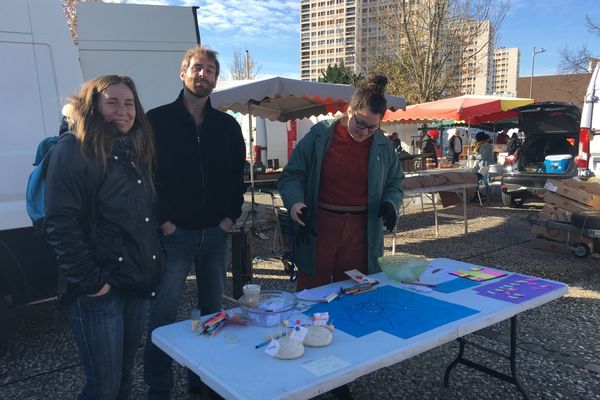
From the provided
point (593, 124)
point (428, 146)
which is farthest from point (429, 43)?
point (593, 124)

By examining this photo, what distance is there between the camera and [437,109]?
934cm

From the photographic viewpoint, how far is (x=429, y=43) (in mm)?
A: 18141

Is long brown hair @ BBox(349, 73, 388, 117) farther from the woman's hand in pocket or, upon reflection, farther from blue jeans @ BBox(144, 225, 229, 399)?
the woman's hand in pocket

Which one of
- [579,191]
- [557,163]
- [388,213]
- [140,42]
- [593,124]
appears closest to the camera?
[388,213]

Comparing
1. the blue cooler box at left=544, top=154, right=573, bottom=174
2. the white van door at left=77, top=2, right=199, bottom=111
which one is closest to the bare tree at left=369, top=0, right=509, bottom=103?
the blue cooler box at left=544, top=154, right=573, bottom=174

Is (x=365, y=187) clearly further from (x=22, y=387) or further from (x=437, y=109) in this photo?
(x=437, y=109)

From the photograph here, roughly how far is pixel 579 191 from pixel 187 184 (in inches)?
218

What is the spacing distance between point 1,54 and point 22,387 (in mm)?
2162

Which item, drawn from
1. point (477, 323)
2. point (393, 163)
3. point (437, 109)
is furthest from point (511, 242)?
point (477, 323)

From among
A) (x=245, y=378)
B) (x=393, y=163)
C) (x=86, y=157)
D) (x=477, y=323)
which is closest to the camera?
(x=245, y=378)

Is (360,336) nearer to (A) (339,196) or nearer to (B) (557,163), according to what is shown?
(A) (339,196)

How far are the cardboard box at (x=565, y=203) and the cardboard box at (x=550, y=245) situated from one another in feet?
1.57

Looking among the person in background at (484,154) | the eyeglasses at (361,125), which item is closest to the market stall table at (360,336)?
the eyeglasses at (361,125)

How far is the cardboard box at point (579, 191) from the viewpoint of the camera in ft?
19.1
